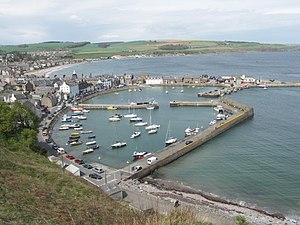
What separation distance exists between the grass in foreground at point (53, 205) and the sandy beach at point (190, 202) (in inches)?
163

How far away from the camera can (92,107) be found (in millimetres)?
38031

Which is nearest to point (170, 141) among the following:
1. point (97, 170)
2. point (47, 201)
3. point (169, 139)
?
point (169, 139)

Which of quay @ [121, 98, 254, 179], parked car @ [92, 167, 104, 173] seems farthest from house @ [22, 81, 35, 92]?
parked car @ [92, 167, 104, 173]

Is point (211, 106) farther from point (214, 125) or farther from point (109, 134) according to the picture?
point (109, 134)

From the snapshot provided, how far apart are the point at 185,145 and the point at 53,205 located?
1629 cm

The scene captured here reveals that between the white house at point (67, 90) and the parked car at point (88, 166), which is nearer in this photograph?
the parked car at point (88, 166)

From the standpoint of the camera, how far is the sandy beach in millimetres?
13344

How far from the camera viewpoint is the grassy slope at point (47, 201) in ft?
19.5

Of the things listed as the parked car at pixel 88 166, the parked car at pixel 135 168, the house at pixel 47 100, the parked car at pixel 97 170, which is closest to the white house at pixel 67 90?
the house at pixel 47 100

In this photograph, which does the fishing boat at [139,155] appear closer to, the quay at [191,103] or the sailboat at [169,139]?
the sailboat at [169,139]

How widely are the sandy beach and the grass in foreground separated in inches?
163

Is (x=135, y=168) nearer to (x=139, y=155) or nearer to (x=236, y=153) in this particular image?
(x=139, y=155)

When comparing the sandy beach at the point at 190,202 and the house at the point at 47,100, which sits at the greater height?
the house at the point at 47,100

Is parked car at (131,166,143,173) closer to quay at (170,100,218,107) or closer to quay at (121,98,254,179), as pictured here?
quay at (121,98,254,179)
